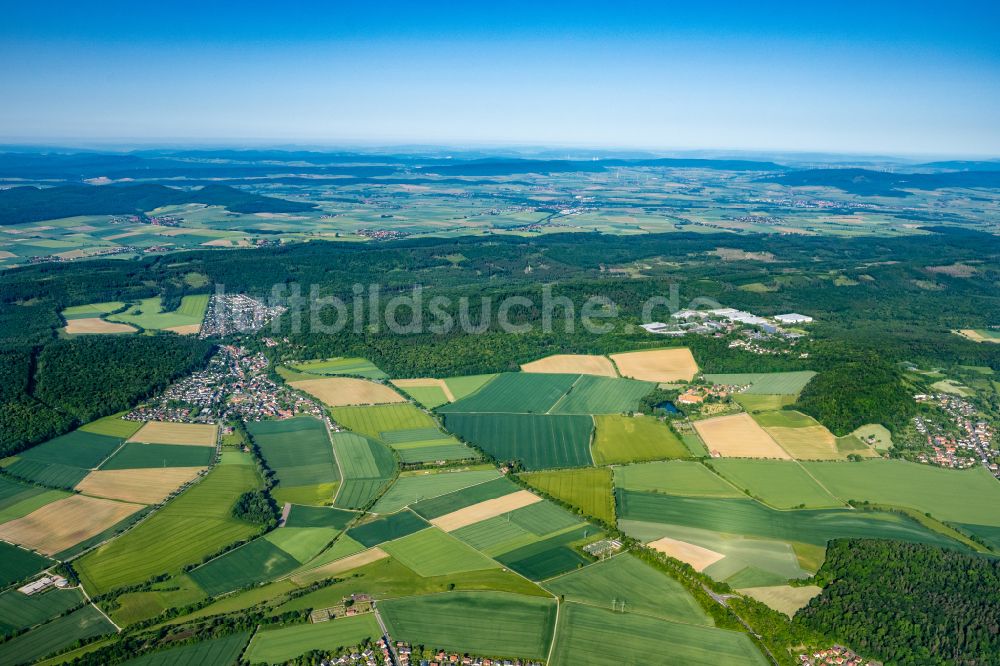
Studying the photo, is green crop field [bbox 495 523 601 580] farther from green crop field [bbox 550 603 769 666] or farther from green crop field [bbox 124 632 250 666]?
green crop field [bbox 124 632 250 666]

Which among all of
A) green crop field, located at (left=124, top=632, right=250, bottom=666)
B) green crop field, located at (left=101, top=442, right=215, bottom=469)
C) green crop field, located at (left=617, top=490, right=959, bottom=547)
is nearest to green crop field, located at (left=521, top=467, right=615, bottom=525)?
green crop field, located at (left=617, top=490, right=959, bottom=547)

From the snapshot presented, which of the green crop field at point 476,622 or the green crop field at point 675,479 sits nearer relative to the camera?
the green crop field at point 476,622

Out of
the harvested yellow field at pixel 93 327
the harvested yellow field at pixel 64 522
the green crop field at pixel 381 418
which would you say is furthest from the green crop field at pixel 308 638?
the harvested yellow field at pixel 93 327

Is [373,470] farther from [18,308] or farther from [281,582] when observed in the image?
[18,308]

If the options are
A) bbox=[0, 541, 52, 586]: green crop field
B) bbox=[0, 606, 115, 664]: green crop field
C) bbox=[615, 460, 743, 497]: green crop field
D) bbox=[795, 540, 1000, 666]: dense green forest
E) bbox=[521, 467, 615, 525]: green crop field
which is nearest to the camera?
bbox=[0, 606, 115, 664]: green crop field

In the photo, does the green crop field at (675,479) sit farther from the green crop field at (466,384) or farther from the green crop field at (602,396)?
the green crop field at (466,384)

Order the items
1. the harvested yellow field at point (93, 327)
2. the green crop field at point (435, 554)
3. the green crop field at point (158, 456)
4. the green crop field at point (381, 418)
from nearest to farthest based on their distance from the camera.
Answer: the green crop field at point (435, 554), the green crop field at point (158, 456), the green crop field at point (381, 418), the harvested yellow field at point (93, 327)
